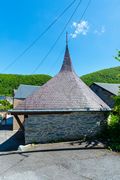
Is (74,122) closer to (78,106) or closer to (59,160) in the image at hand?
(78,106)

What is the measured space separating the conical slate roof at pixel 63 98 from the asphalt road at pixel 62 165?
2.66m

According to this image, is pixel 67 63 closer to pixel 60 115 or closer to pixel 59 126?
pixel 60 115

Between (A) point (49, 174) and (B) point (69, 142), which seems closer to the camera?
(A) point (49, 174)

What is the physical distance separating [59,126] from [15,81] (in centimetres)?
6133

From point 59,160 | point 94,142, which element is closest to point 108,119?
point 94,142

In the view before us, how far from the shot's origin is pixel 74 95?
1228 cm

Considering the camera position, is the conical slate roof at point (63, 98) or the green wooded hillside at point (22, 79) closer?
the conical slate roof at point (63, 98)

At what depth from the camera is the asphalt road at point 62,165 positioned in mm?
6855

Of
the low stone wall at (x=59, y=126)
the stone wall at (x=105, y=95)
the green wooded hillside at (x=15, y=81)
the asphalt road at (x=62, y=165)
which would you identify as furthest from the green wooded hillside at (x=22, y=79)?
the asphalt road at (x=62, y=165)

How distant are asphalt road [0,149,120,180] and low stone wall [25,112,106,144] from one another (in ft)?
5.50

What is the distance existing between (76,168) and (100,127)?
4.83m

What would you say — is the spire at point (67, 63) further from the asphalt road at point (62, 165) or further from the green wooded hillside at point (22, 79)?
the green wooded hillside at point (22, 79)

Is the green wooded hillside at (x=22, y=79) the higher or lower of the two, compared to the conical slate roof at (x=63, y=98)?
higher

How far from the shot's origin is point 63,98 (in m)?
12.0
